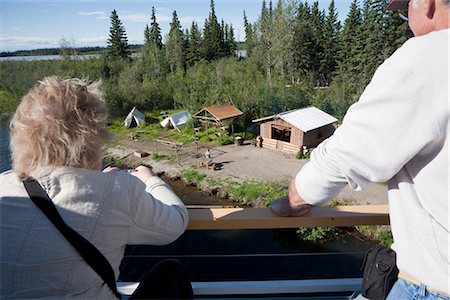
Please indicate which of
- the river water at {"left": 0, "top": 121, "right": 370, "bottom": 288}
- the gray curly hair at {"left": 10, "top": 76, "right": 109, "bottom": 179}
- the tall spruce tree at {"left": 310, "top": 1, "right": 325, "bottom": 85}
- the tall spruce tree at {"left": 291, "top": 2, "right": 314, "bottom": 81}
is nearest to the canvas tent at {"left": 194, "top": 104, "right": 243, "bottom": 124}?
the river water at {"left": 0, "top": 121, "right": 370, "bottom": 288}

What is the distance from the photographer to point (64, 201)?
765 mm

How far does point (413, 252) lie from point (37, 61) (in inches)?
1074

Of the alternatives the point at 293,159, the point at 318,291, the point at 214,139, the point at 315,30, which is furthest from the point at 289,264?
the point at 315,30

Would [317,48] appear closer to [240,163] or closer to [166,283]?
[240,163]

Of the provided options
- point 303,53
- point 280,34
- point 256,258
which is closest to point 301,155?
point 256,258

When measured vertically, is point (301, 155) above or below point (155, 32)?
below

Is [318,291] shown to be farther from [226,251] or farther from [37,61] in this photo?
[37,61]

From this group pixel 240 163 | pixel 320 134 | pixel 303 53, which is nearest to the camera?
pixel 240 163

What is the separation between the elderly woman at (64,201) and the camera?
2.50ft

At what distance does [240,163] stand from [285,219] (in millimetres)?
11388

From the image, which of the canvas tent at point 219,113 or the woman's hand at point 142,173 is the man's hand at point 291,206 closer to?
the woman's hand at point 142,173

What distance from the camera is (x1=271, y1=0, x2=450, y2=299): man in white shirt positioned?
0.64m

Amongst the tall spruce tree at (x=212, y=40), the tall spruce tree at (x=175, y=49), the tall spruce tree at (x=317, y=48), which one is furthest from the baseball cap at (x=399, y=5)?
the tall spruce tree at (x=212, y=40)

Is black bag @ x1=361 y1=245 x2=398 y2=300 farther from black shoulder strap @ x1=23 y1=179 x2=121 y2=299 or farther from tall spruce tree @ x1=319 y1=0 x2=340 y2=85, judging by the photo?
tall spruce tree @ x1=319 y1=0 x2=340 y2=85
